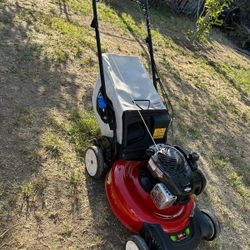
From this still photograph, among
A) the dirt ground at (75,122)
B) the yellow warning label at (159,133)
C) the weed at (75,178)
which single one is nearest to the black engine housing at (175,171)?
the yellow warning label at (159,133)

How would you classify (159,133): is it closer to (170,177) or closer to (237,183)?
(170,177)

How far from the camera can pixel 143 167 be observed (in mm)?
3146

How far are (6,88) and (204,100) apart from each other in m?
3.12

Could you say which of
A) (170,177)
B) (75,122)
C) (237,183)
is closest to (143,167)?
(170,177)

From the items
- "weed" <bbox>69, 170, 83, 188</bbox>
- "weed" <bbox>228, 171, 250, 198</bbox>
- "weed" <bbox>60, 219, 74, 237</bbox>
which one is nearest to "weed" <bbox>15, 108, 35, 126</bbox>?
"weed" <bbox>69, 170, 83, 188</bbox>

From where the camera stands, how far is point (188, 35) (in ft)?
28.1

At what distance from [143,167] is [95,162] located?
1.58ft

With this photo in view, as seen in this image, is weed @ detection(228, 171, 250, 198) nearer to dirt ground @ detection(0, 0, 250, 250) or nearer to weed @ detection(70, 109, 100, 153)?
dirt ground @ detection(0, 0, 250, 250)

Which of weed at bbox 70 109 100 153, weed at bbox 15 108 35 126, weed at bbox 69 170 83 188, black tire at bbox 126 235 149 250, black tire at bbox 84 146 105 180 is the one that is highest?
black tire at bbox 126 235 149 250

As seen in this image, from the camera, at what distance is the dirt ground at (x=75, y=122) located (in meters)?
3.07

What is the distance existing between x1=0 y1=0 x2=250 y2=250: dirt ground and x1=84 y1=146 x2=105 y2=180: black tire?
10cm

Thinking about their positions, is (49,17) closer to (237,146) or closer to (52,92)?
(52,92)

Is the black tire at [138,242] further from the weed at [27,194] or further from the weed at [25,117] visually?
the weed at [25,117]

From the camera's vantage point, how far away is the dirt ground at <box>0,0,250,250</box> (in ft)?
10.1
